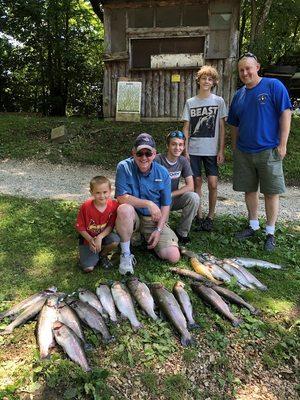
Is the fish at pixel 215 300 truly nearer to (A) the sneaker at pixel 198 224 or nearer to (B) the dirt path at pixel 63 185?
(A) the sneaker at pixel 198 224

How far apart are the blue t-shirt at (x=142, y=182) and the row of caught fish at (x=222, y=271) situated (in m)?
0.76

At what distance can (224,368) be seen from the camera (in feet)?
10.5

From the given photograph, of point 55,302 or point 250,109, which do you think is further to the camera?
point 250,109

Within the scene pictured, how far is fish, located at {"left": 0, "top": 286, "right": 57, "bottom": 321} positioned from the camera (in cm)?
341

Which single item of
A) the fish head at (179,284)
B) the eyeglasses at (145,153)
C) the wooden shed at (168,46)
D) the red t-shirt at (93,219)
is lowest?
the fish head at (179,284)

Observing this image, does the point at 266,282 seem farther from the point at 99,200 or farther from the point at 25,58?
the point at 25,58

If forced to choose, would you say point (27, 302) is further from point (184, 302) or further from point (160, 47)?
point (160, 47)

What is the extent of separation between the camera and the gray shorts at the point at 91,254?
4102mm

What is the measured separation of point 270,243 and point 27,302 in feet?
9.41

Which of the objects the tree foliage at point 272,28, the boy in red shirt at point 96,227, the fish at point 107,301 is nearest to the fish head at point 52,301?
the fish at point 107,301

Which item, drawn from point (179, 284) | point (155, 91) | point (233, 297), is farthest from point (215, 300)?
point (155, 91)

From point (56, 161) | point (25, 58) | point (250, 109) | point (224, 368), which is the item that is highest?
point (25, 58)

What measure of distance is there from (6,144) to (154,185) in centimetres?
666

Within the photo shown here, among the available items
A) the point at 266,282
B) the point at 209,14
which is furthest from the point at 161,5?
the point at 266,282
